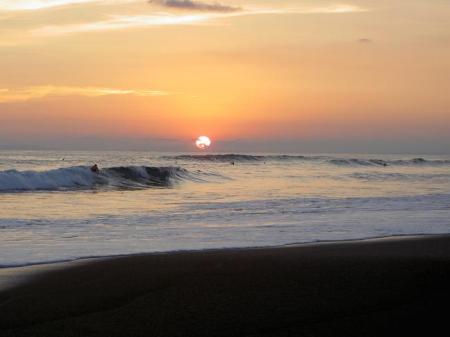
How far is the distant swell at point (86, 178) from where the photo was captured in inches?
1046

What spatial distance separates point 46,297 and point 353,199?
1599cm

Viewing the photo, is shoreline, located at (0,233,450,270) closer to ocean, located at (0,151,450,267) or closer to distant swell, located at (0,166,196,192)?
ocean, located at (0,151,450,267)

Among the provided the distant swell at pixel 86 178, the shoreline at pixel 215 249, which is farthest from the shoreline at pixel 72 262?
the distant swell at pixel 86 178

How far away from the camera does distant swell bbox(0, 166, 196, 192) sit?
26.6 meters

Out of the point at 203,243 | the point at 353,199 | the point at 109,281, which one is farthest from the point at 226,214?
the point at 109,281

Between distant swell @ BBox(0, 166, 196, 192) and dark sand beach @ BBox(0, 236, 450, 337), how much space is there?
19.4 metres

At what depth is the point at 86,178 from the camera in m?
30.6

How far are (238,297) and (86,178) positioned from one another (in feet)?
84.1

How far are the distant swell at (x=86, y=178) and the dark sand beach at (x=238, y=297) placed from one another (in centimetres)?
1942

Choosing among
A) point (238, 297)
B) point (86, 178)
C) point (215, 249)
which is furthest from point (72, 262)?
point (86, 178)

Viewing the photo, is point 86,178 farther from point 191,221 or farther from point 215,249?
point 215,249

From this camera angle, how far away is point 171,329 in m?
4.98

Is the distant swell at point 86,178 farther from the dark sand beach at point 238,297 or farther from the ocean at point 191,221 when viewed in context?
the dark sand beach at point 238,297

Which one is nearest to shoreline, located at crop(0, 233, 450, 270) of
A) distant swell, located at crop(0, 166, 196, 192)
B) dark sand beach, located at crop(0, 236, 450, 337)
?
dark sand beach, located at crop(0, 236, 450, 337)
